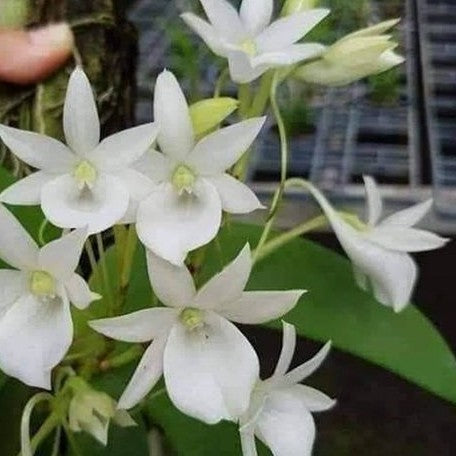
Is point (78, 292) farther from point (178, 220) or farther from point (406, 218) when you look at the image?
point (406, 218)

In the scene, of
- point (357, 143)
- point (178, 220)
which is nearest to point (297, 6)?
point (178, 220)

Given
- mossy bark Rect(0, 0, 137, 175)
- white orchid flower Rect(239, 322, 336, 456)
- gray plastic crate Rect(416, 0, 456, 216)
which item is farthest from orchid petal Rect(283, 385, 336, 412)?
gray plastic crate Rect(416, 0, 456, 216)

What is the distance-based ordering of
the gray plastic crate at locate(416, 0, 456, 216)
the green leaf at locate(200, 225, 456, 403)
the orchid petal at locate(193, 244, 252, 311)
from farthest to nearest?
the gray plastic crate at locate(416, 0, 456, 216), the green leaf at locate(200, 225, 456, 403), the orchid petal at locate(193, 244, 252, 311)

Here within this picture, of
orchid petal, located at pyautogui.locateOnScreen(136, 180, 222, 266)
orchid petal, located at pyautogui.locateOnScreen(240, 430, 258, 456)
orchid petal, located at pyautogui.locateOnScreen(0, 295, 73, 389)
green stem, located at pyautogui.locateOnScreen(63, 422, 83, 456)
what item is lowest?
green stem, located at pyautogui.locateOnScreen(63, 422, 83, 456)

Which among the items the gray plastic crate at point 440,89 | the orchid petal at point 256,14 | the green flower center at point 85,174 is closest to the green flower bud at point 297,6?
the orchid petal at point 256,14

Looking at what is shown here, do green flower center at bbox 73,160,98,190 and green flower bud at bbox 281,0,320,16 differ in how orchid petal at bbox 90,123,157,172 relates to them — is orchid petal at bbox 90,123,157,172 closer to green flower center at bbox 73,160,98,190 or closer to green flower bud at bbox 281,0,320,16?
green flower center at bbox 73,160,98,190

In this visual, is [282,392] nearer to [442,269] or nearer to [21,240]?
[21,240]
